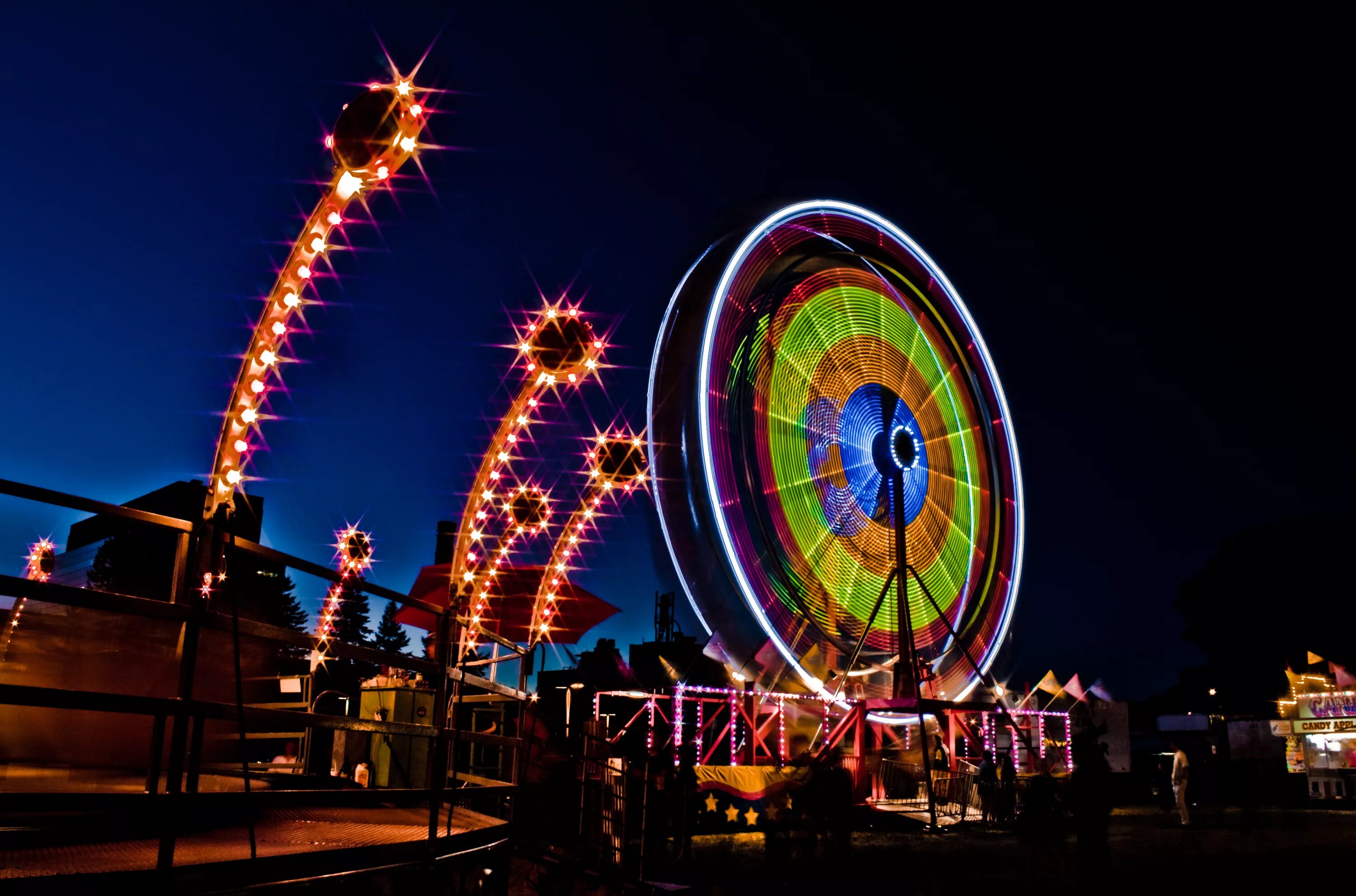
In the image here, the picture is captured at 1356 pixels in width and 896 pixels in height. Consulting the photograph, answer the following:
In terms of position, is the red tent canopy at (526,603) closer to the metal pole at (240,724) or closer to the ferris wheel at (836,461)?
the ferris wheel at (836,461)

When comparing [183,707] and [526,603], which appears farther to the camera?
[526,603]

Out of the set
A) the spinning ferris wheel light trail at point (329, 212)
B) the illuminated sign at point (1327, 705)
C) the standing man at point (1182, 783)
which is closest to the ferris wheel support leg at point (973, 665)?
the standing man at point (1182, 783)

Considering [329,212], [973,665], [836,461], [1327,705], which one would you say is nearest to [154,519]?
[329,212]

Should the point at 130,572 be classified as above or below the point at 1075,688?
above

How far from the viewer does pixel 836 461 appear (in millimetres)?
16453

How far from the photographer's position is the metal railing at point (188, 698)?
11.4 ft

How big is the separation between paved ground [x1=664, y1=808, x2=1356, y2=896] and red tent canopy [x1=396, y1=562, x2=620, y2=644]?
21.4 feet

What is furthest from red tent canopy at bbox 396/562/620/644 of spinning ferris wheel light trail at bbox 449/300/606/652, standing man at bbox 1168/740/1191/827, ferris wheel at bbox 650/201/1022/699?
standing man at bbox 1168/740/1191/827

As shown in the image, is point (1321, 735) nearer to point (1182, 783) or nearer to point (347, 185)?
point (1182, 783)

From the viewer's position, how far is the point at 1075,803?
9.25 metres

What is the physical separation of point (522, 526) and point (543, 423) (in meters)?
2.41

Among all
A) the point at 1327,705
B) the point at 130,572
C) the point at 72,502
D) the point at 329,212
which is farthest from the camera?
the point at 1327,705

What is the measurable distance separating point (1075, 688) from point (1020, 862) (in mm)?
11697

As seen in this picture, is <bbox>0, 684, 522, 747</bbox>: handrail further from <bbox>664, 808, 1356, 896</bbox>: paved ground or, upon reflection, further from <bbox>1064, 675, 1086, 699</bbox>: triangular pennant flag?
<bbox>1064, 675, 1086, 699</bbox>: triangular pennant flag
